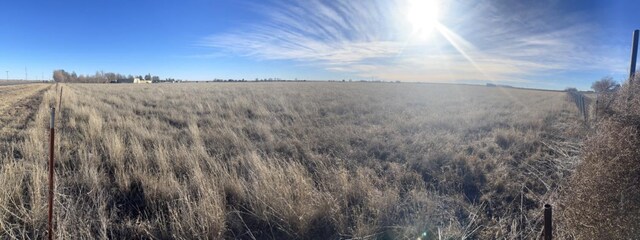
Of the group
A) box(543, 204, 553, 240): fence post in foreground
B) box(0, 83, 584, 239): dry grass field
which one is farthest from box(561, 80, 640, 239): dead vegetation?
box(543, 204, 553, 240): fence post in foreground

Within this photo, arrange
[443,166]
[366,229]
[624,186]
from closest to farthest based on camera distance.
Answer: [624,186] → [366,229] → [443,166]

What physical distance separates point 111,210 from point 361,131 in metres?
7.03

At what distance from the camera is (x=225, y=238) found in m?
3.54

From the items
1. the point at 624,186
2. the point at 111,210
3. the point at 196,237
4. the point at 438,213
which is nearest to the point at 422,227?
the point at 438,213

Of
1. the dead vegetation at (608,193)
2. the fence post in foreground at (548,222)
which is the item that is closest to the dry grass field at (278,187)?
the dead vegetation at (608,193)

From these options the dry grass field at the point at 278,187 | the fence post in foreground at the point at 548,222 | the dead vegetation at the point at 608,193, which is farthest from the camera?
the dry grass field at the point at 278,187

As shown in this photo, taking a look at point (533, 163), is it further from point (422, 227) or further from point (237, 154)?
point (237, 154)

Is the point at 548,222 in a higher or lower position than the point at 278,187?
higher

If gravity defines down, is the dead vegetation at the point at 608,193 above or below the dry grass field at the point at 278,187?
above

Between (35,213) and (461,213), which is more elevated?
(35,213)

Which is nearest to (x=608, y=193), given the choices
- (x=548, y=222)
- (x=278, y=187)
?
(x=548, y=222)

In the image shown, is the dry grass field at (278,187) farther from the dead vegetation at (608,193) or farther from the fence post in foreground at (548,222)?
the fence post in foreground at (548,222)

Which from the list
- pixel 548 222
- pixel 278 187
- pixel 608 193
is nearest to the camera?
pixel 548 222

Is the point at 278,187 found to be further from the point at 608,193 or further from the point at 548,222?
the point at 608,193
